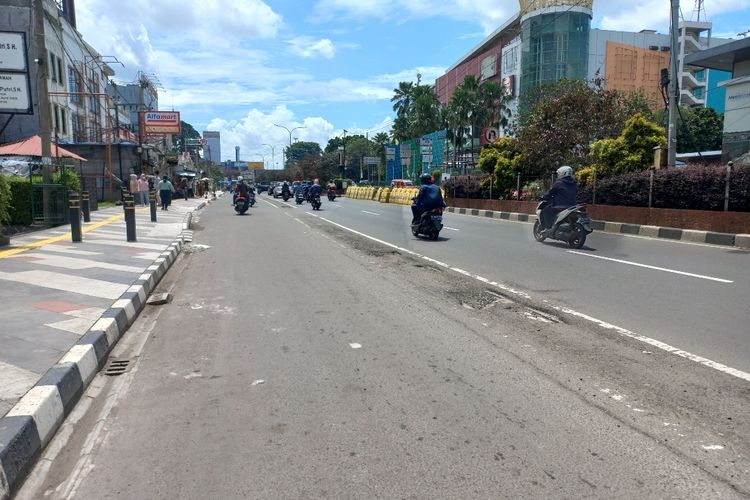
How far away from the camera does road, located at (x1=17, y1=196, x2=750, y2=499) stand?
302 centimetres

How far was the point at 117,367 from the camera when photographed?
5.01 m

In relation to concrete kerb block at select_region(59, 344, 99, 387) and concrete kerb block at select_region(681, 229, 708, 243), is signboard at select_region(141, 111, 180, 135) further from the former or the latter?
concrete kerb block at select_region(59, 344, 99, 387)

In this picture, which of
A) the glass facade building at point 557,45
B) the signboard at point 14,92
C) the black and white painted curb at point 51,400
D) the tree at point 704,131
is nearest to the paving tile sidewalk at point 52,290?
the black and white painted curb at point 51,400

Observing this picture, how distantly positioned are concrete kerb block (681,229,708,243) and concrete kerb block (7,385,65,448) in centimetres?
1394

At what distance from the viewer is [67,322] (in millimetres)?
5766

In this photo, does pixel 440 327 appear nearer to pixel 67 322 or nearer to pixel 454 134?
pixel 67 322

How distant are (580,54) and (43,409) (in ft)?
222

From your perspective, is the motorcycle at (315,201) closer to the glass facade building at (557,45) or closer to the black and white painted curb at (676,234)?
the black and white painted curb at (676,234)

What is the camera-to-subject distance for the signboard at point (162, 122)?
5029 cm

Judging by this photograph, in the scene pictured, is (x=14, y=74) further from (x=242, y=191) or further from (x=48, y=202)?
(x=242, y=191)

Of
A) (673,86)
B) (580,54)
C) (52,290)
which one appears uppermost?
(580,54)

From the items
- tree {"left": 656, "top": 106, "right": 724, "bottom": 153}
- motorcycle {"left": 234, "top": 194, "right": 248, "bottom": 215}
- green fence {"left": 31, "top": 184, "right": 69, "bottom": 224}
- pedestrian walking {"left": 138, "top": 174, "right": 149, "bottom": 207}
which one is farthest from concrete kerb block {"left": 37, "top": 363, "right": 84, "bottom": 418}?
tree {"left": 656, "top": 106, "right": 724, "bottom": 153}

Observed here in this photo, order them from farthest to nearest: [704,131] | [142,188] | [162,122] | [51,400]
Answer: [704,131], [162,122], [142,188], [51,400]

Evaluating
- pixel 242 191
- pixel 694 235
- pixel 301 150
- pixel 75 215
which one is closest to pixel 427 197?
pixel 694 235
